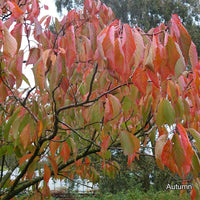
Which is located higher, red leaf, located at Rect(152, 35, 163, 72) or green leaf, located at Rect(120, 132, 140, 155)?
red leaf, located at Rect(152, 35, 163, 72)

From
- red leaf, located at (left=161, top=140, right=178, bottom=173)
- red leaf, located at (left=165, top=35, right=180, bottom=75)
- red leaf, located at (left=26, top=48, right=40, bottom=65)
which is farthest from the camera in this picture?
red leaf, located at (left=26, top=48, right=40, bottom=65)

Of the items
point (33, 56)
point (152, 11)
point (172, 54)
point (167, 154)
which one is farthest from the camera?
point (152, 11)

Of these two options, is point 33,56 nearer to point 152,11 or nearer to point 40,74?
point 40,74

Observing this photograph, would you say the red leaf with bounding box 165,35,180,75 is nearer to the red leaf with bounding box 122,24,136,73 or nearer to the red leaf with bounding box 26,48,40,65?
the red leaf with bounding box 122,24,136,73

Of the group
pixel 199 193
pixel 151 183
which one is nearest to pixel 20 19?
pixel 199 193

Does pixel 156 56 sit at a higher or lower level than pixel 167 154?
higher

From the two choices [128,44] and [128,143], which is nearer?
[128,44]

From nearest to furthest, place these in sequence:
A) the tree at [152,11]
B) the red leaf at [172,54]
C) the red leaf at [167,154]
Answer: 1. the red leaf at [172,54]
2. the red leaf at [167,154]
3. the tree at [152,11]

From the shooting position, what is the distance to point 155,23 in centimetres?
659

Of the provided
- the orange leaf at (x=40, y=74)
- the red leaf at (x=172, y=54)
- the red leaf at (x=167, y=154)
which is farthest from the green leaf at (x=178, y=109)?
the orange leaf at (x=40, y=74)

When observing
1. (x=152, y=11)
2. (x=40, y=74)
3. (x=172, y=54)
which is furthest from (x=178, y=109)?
(x=152, y=11)

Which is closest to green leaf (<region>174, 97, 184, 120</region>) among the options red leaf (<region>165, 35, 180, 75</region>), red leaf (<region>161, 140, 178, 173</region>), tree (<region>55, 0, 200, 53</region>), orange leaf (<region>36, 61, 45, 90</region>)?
red leaf (<region>161, 140, 178, 173</region>)

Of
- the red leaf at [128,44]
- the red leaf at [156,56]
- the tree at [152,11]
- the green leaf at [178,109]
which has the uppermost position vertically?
the tree at [152,11]

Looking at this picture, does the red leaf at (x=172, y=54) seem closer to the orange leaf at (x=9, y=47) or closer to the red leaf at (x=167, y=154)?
the red leaf at (x=167, y=154)
